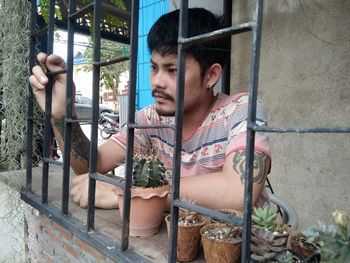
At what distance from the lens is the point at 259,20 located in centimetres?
86

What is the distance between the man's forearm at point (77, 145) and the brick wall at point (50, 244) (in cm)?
34

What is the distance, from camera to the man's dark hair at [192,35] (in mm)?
1729

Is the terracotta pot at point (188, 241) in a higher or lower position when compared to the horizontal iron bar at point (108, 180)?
lower

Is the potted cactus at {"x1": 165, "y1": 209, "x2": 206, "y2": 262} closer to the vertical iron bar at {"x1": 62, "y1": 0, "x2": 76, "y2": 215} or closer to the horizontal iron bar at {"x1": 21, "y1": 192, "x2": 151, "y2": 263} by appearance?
the horizontal iron bar at {"x1": 21, "y1": 192, "x2": 151, "y2": 263}

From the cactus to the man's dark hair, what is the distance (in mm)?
665

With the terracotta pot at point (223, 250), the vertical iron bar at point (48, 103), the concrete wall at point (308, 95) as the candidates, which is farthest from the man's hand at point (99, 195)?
the concrete wall at point (308, 95)

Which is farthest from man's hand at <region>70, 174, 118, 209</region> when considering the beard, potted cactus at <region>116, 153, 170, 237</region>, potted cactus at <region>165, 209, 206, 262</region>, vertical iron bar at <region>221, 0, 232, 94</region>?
vertical iron bar at <region>221, 0, 232, 94</region>

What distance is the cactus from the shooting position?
1.28 meters

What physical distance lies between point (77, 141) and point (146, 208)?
0.76 meters

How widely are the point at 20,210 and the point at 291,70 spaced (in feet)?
7.89

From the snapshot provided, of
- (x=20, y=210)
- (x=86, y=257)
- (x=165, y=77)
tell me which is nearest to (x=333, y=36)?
(x=165, y=77)

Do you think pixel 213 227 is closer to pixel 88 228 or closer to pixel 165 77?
pixel 88 228

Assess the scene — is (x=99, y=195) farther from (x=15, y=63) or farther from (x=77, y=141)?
(x=15, y=63)

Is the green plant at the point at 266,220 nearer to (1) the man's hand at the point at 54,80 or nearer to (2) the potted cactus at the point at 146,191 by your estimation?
(2) the potted cactus at the point at 146,191
